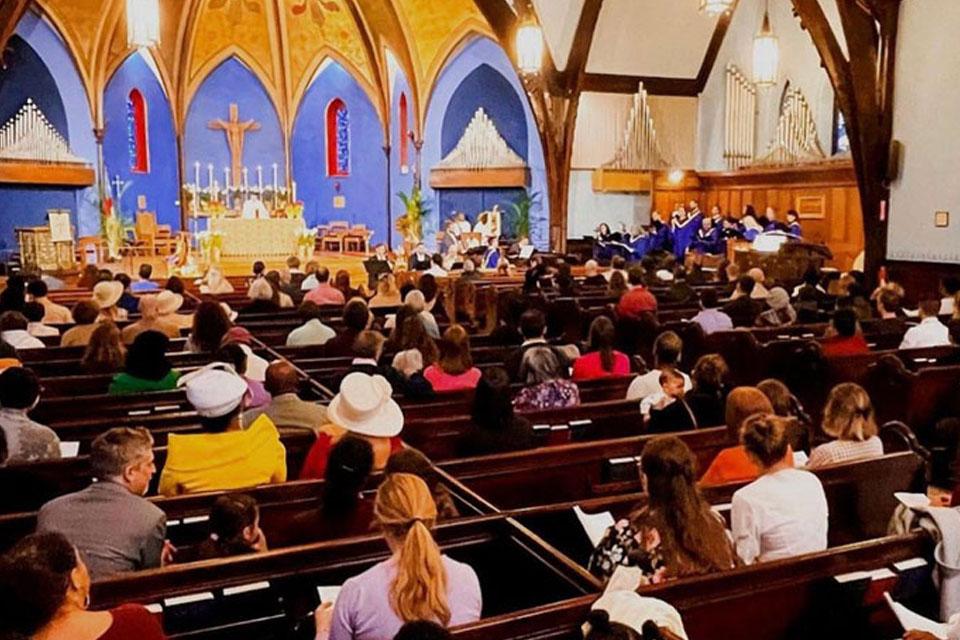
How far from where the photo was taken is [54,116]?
61.7ft

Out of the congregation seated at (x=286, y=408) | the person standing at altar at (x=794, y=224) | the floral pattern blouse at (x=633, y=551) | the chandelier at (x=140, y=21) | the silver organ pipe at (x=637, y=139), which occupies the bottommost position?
the floral pattern blouse at (x=633, y=551)

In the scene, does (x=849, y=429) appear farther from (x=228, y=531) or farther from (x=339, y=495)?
(x=228, y=531)

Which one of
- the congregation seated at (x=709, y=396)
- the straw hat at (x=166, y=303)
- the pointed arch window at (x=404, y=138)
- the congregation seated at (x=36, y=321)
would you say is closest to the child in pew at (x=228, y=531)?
the congregation seated at (x=709, y=396)

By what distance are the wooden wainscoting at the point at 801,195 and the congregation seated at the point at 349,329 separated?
9.65 meters

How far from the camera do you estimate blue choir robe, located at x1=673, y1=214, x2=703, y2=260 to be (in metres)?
15.6

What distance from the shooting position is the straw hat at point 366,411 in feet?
12.6

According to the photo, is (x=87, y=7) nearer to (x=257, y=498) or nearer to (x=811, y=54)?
(x=811, y=54)

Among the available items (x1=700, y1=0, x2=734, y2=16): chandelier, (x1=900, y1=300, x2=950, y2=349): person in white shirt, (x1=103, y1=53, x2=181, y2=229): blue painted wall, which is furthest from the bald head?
(x1=103, y1=53, x2=181, y2=229): blue painted wall

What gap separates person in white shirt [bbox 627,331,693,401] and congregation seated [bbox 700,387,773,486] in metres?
0.72

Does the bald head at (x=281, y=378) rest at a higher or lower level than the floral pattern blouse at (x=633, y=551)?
higher

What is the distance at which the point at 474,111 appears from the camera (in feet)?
64.2

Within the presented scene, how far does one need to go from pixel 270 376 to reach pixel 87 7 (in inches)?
664

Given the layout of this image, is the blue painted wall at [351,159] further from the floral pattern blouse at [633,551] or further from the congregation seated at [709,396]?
the floral pattern blouse at [633,551]

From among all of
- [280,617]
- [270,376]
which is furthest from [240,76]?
[280,617]
